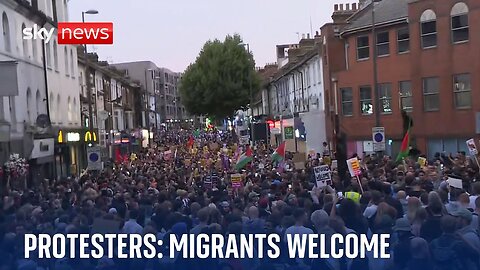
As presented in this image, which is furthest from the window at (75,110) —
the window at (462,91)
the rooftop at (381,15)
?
the window at (462,91)

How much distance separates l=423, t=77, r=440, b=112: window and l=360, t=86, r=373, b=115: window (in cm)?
377

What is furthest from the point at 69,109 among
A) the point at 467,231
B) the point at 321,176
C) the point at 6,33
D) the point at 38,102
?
the point at 467,231

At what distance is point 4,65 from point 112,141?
29.6 m

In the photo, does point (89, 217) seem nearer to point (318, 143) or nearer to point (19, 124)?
point (19, 124)

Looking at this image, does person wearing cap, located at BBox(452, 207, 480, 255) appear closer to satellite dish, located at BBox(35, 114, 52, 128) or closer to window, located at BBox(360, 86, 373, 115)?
satellite dish, located at BBox(35, 114, 52, 128)

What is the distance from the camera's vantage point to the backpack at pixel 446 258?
837cm

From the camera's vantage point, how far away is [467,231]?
9250mm

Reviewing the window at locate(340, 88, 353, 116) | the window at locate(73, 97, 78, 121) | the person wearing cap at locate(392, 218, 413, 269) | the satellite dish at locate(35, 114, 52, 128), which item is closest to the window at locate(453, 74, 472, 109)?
the window at locate(340, 88, 353, 116)

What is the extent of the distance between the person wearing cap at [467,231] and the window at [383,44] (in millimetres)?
28362

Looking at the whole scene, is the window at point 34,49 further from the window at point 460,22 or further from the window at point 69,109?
the window at point 460,22

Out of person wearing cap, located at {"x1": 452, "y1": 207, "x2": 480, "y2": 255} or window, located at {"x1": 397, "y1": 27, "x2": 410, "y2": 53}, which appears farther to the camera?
window, located at {"x1": 397, "y1": 27, "x2": 410, "y2": 53}

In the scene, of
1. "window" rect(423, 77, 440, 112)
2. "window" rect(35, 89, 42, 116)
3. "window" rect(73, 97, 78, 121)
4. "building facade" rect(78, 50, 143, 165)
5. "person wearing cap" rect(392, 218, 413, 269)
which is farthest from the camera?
"building facade" rect(78, 50, 143, 165)

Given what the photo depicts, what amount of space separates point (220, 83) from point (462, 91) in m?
45.8

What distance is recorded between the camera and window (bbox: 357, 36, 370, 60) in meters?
39.5
